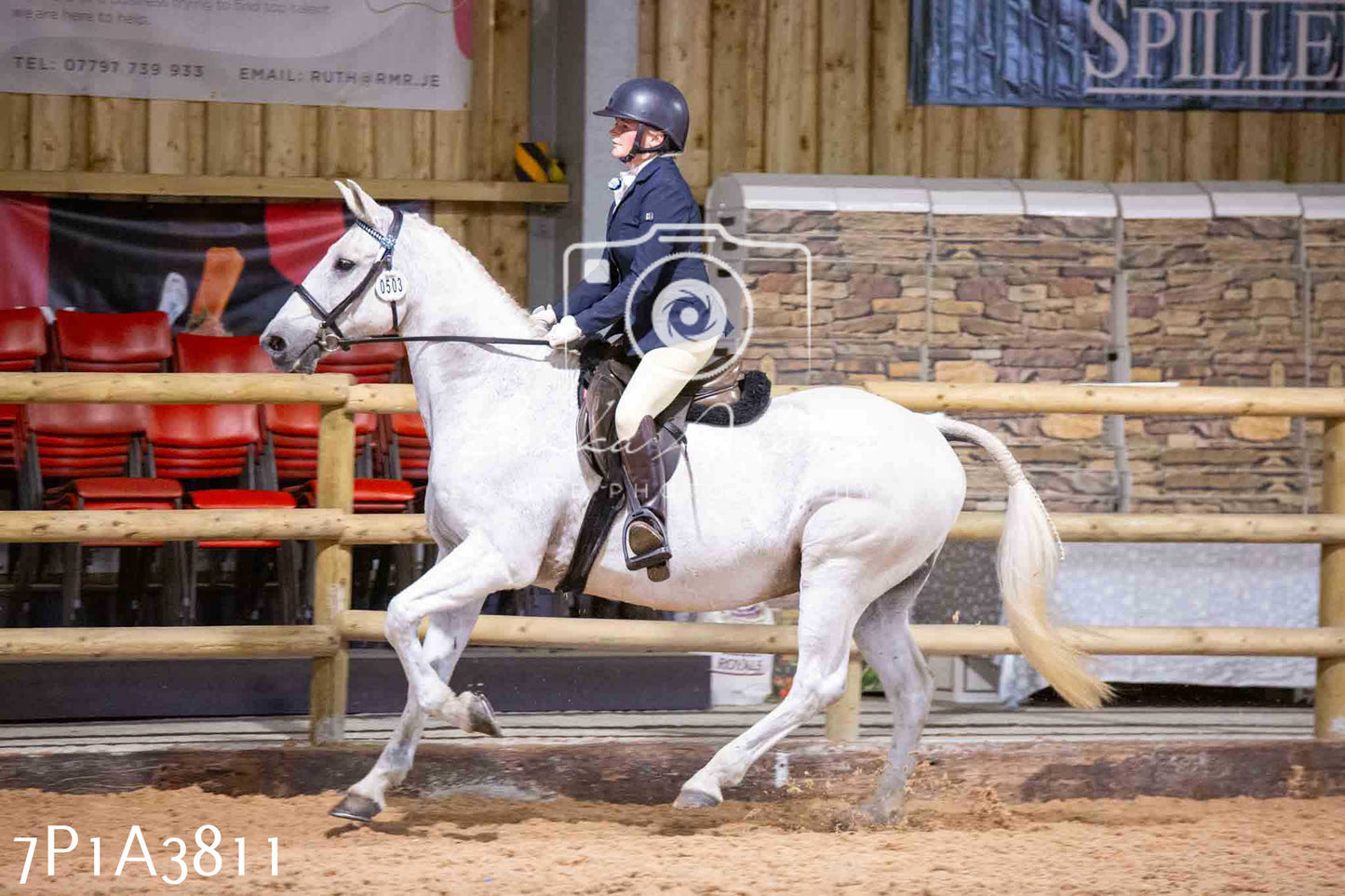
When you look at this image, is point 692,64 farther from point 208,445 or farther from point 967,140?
point 208,445

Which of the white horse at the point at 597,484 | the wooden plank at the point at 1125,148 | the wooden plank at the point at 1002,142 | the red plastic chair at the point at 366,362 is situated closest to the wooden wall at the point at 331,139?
the red plastic chair at the point at 366,362

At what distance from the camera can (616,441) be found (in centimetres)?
452

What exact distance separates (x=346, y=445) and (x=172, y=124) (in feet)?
15.1

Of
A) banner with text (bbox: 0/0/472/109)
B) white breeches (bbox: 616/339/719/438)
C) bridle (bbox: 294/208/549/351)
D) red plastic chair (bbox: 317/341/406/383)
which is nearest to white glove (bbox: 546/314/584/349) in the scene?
bridle (bbox: 294/208/549/351)

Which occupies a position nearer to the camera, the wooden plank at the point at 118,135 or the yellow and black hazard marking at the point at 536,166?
the wooden plank at the point at 118,135

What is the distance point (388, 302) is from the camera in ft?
15.1

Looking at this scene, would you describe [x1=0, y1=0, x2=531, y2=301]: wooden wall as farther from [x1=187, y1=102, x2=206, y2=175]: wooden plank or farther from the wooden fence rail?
the wooden fence rail

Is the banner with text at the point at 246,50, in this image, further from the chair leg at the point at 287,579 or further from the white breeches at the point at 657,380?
the white breeches at the point at 657,380

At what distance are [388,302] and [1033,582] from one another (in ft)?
7.31

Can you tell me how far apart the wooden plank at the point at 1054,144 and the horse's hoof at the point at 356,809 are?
6.51m

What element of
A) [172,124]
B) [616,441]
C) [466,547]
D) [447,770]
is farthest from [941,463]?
[172,124]

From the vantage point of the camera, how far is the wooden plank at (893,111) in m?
9.35

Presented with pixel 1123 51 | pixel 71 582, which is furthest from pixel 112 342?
pixel 1123 51

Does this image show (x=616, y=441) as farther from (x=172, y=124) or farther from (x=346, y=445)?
(x=172, y=124)
